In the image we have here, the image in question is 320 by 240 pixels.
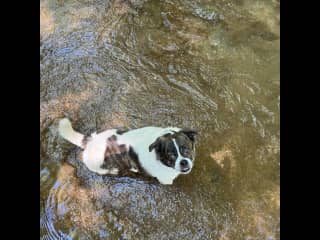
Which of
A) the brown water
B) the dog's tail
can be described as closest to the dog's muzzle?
the brown water

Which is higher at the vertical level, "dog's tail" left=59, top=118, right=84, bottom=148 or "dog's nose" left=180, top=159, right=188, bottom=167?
"dog's nose" left=180, top=159, right=188, bottom=167

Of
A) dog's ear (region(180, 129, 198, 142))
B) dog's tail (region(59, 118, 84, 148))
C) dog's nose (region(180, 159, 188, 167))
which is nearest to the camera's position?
dog's nose (region(180, 159, 188, 167))

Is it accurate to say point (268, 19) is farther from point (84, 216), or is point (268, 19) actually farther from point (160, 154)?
point (84, 216)

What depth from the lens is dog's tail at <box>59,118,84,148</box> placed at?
4.68 metres

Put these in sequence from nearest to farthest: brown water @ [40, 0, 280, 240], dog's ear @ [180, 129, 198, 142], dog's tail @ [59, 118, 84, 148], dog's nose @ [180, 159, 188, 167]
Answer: dog's nose @ [180, 159, 188, 167], dog's ear @ [180, 129, 198, 142], dog's tail @ [59, 118, 84, 148], brown water @ [40, 0, 280, 240]

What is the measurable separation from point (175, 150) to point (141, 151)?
1.59ft

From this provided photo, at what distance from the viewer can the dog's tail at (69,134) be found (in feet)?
15.4

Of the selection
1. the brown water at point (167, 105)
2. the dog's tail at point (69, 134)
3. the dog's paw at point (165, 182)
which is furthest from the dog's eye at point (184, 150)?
the dog's tail at point (69, 134)

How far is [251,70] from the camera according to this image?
18.8 ft

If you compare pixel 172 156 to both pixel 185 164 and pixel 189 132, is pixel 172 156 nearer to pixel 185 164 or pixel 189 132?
pixel 185 164

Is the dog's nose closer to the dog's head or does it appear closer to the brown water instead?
the dog's head

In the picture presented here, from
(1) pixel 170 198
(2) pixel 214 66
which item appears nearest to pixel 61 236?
(1) pixel 170 198

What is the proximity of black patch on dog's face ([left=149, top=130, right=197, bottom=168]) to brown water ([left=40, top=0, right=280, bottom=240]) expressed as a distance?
0.76 meters

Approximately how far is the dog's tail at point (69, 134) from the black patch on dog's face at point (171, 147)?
1052 millimetres
